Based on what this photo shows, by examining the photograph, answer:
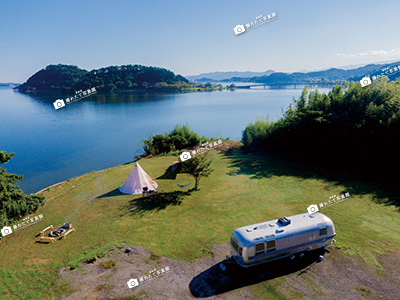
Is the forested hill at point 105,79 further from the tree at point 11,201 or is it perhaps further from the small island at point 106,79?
the tree at point 11,201

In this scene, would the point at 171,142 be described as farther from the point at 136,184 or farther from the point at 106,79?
the point at 106,79

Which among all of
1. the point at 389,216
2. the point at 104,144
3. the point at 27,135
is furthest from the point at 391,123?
the point at 27,135

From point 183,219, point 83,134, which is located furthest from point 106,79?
point 183,219

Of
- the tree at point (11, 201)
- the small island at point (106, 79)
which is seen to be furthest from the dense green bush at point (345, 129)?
the small island at point (106, 79)

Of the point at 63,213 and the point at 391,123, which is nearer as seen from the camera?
the point at 63,213

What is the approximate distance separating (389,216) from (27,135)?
75.1 m

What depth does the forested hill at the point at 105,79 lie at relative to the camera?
162500mm

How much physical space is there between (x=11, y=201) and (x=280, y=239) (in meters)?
22.3

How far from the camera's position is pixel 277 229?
12742 millimetres

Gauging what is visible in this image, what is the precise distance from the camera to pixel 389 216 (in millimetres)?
17922

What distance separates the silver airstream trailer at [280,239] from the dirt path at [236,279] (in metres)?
0.83

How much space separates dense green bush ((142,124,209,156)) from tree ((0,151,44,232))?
21.0 meters

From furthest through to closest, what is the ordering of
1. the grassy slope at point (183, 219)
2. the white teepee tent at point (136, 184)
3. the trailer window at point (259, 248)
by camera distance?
the white teepee tent at point (136, 184) < the grassy slope at point (183, 219) < the trailer window at point (259, 248)

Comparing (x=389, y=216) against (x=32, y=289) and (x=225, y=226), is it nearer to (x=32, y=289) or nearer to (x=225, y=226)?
(x=225, y=226)
